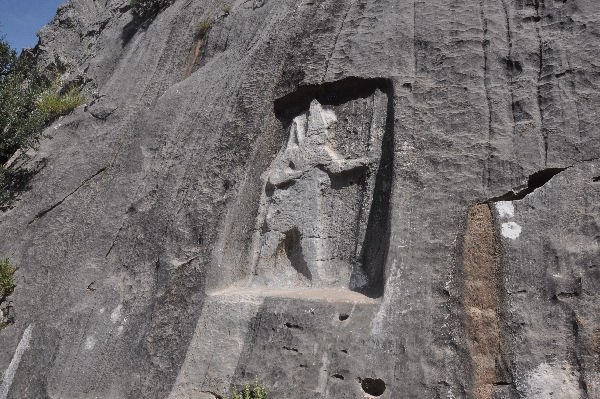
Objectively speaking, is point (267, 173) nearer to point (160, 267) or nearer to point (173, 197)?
point (173, 197)

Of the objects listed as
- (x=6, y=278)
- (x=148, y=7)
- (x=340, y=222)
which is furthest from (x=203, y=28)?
(x=340, y=222)

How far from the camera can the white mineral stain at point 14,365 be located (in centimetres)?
668

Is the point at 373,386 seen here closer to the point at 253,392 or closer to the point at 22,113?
the point at 253,392

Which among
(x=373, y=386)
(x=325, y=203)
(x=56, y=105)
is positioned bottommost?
(x=373, y=386)

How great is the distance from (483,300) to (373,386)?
3.75ft

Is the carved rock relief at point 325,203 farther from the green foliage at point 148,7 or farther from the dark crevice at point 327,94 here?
the green foliage at point 148,7

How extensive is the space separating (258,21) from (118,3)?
19.9 feet

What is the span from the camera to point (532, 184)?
5.04 metres

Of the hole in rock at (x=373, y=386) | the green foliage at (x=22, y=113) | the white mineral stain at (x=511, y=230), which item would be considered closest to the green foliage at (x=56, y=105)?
the green foliage at (x=22, y=113)

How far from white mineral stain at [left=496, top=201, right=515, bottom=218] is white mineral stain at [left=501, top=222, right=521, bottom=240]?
0.27 ft

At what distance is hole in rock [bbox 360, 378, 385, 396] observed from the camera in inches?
179

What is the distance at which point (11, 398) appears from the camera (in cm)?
652

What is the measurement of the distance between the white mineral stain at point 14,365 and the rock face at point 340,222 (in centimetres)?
2

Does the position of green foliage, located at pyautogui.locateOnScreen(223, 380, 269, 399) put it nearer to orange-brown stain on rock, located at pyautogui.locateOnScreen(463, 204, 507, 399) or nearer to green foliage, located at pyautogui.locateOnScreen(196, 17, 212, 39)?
orange-brown stain on rock, located at pyautogui.locateOnScreen(463, 204, 507, 399)
